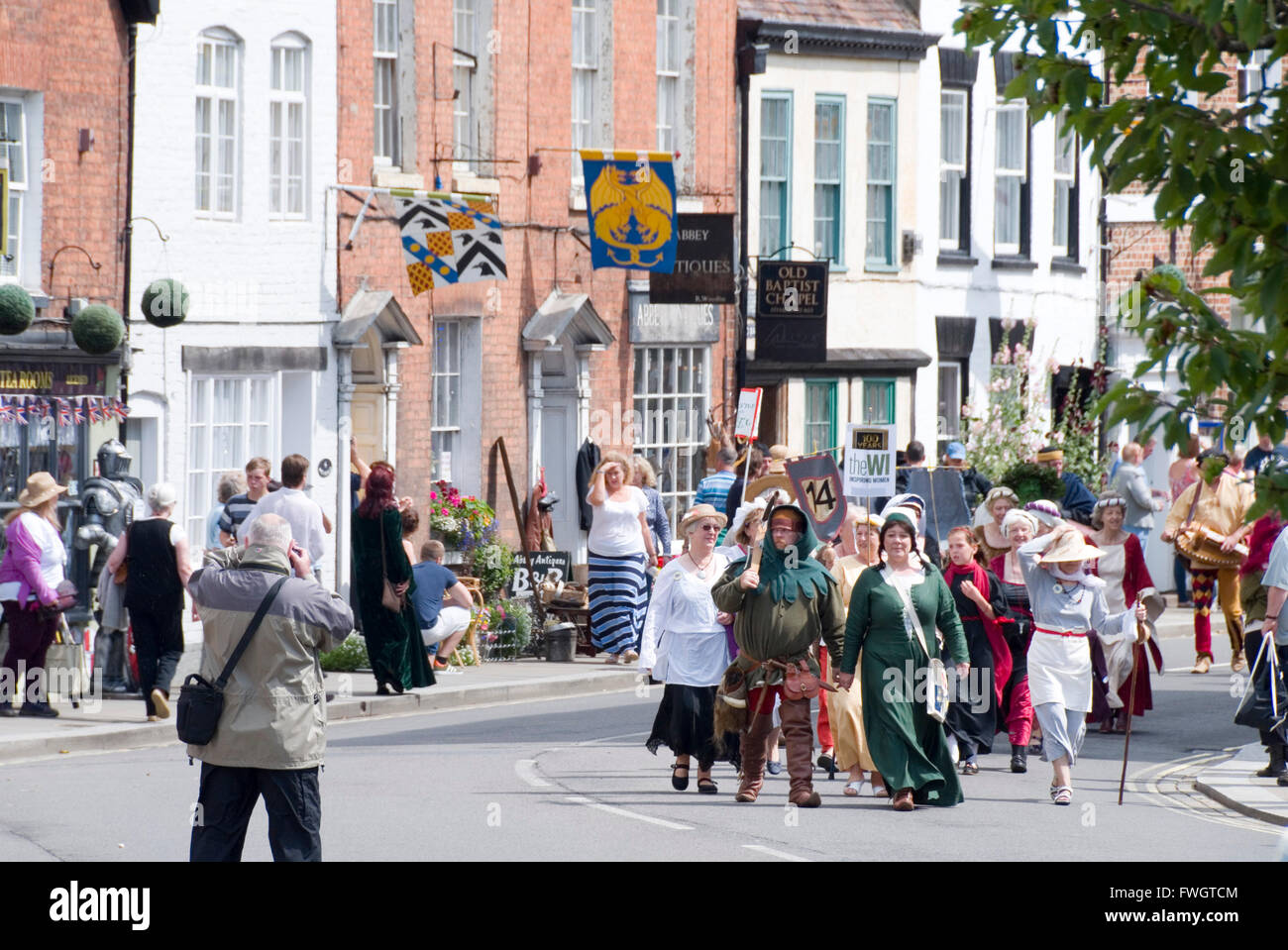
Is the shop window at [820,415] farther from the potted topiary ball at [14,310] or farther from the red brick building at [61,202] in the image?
the potted topiary ball at [14,310]

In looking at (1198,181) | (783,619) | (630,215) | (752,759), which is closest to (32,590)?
(752,759)

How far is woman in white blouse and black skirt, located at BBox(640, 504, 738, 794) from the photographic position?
1322cm

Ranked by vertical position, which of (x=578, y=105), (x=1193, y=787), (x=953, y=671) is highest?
(x=578, y=105)

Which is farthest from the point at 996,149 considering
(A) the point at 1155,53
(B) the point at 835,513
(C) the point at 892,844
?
(A) the point at 1155,53

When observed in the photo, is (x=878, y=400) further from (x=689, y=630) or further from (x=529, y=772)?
(x=689, y=630)

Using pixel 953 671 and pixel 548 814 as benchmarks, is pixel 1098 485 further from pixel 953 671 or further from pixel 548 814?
pixel 548 814

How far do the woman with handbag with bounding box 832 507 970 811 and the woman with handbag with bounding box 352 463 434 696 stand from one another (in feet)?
18.3

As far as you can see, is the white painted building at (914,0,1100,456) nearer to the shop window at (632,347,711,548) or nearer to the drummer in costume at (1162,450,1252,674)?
the shop window at (632,347,711,548)

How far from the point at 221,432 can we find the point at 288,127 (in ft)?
10.3

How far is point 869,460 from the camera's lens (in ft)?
59.2

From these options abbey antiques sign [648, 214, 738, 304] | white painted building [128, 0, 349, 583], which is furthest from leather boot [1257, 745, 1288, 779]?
abbey antiques sign [648, 214, 738, 304]

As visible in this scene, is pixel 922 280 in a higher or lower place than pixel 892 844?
higher

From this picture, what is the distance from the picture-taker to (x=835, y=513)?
1488cm

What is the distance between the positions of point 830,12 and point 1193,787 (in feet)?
53.5
